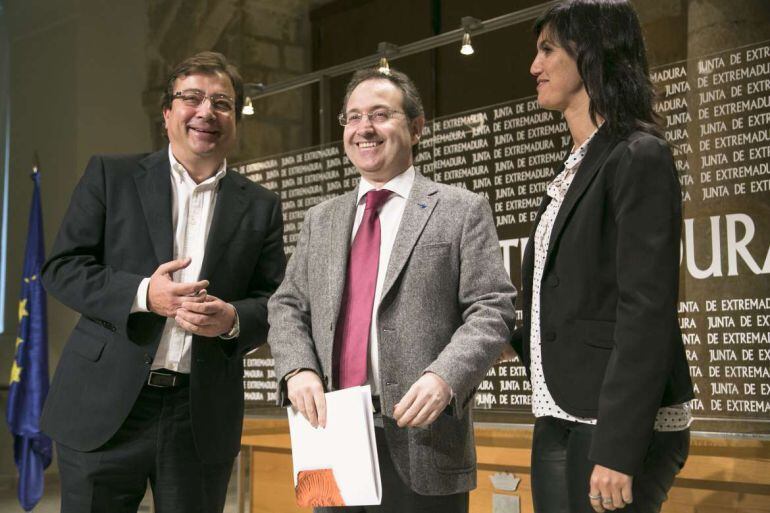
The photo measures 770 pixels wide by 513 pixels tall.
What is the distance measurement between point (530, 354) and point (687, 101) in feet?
6.55

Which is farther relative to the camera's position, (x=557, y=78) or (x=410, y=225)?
(x=410, y=225)

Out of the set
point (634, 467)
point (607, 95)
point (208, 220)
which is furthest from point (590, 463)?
point (208, 220)

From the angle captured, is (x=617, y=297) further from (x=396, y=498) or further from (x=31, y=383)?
(x=31, y=383)

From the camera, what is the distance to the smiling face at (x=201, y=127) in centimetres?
258

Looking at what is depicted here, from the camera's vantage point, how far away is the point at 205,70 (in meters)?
2.64

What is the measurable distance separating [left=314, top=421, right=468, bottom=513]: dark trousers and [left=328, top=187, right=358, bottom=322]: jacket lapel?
33cm

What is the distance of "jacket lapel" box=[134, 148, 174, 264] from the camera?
8.14 feet

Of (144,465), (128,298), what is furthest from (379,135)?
(144,465)

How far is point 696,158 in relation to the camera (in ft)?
11.3

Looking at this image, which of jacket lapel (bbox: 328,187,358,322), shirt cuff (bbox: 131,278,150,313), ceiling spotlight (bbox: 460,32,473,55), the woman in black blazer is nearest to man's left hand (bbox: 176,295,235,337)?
shirt cuff (bbox: 131,278,150,313)

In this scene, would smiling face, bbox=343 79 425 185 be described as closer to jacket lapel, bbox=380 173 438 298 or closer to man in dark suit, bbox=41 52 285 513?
jacket lapel, bbox=380 173 438 298

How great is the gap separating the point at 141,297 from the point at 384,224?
2.26 feet

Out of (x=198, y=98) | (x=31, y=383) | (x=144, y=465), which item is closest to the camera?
(x=144, y=465)

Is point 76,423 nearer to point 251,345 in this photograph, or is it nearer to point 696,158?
point 251,345
